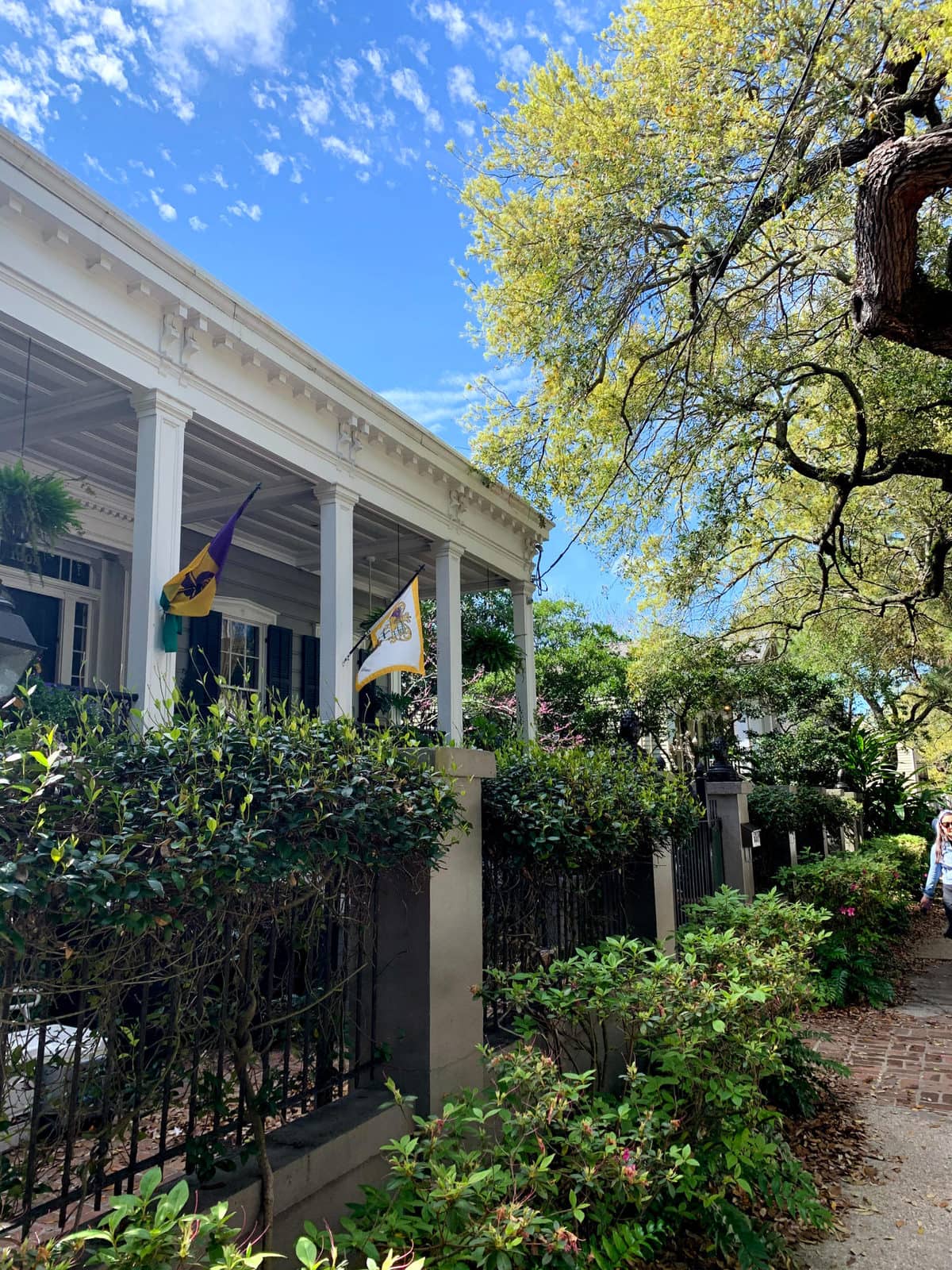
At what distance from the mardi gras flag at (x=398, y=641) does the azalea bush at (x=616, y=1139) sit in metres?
4.58

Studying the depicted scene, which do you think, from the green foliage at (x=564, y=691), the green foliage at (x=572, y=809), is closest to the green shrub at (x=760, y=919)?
the green foliage at (x=572, y=809)

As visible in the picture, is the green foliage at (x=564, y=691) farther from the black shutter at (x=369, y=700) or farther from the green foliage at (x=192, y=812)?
the green foliage at (x=192, y=812)

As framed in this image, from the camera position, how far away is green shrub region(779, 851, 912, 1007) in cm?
886

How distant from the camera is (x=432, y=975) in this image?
3928 mm

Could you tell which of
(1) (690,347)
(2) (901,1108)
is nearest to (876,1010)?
(2) (901,1108)

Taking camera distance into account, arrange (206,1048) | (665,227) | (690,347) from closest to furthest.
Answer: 1. (206,1048)
2. (690,347)
3. (665,227)

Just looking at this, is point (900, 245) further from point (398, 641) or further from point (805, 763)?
point (805, 763)

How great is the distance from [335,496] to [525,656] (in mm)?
4935

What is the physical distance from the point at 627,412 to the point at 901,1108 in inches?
290

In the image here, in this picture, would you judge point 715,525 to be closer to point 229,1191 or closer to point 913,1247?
Result: point 913,1247

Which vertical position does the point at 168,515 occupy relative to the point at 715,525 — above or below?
below

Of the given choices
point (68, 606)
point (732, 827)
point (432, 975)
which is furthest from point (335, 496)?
point (432, 975)

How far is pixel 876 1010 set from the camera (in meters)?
8.66

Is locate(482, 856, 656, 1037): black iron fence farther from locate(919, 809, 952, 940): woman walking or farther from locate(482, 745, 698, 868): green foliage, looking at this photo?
locate(919, 809, 952, 940): woman walking
